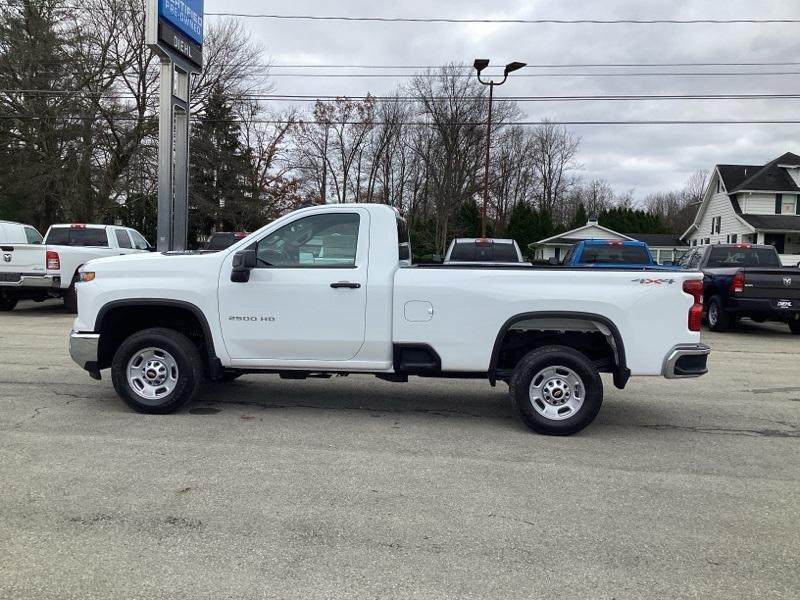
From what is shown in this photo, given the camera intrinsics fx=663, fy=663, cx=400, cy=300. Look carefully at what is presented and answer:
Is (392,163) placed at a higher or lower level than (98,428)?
higher

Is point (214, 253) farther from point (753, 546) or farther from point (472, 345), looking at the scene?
point (753, 546)

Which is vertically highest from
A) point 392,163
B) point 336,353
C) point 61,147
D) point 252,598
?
point 392,163

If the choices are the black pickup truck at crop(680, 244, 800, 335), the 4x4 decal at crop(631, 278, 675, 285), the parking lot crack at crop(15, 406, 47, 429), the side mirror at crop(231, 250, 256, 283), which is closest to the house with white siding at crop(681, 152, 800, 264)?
the black pickup truck at crop(680, 244, 800, 335)

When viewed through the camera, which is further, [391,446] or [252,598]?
[391,446]

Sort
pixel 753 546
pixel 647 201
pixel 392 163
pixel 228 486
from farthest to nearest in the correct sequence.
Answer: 1. pixel 647 201
2. pixel 392 163
3. pixel 228 486
4. pixel 753 546

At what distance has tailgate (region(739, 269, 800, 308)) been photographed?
42.5 ft

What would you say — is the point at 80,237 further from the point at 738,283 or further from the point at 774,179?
the point at 774,179

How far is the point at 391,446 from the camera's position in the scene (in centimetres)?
553

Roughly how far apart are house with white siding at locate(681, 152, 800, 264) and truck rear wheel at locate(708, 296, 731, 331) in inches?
1112

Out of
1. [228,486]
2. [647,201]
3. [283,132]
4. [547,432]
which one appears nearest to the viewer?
[228,486]

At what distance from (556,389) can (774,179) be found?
44263 mm

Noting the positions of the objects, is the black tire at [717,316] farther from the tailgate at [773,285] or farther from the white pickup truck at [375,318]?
the white pickup truck at [375,318]

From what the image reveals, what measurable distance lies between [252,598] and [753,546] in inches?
110

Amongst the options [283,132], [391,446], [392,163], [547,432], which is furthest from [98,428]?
[392,163]
